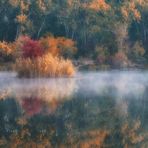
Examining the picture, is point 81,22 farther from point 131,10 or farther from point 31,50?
point 31,50

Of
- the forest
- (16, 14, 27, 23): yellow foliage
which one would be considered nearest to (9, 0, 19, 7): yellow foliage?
the forest

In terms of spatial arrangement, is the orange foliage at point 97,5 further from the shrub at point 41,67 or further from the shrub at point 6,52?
the shrub at point 41,67

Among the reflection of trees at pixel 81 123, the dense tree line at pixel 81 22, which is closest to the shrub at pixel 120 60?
the dense tree line at pixel 81 22

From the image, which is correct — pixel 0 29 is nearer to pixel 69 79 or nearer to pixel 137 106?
pixel 69 79

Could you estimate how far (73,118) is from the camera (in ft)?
56.0

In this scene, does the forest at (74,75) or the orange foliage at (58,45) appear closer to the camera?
the forest at (74,75)

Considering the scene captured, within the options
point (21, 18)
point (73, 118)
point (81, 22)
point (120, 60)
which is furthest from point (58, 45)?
point (73, 118)

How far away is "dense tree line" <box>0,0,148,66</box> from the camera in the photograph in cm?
5700

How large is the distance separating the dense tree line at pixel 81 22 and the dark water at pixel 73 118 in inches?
1217

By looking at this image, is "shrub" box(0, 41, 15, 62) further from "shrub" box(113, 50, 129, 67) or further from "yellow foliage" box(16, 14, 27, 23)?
"shrub" box(113, 50, 129, 67)

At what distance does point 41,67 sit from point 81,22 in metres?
25.6

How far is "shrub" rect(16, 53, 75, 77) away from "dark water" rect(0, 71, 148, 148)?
6.79 m

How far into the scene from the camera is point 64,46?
5384 cm

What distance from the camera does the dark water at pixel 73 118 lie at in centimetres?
1351
